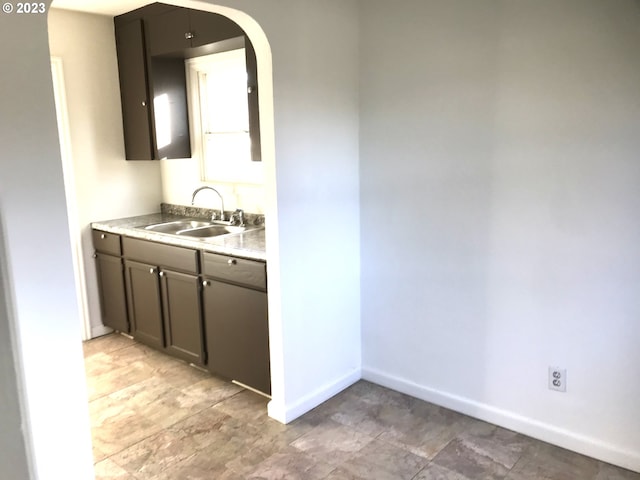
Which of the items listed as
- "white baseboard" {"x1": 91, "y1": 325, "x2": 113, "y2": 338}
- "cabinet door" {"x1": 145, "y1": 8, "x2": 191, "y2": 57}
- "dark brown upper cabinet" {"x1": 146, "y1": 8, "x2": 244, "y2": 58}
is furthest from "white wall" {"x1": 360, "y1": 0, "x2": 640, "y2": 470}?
"white baseboard" {"x1": 91, "y1": 325, "x2": 113, "y2": 338}

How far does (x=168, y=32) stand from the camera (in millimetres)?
3691

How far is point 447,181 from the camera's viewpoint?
2877mm

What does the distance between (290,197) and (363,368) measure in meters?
1.32

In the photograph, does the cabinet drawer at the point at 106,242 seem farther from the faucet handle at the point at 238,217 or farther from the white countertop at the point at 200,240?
the faucet handle at the point at 238,217

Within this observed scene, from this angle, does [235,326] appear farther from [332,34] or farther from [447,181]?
[332,34]

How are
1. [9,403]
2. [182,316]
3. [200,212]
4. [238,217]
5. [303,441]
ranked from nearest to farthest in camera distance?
1. [9,403]
2. [303,441]
3. [182,316]
4. [238,217]
5. [200,212]

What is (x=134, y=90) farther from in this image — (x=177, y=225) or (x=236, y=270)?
(x=236, y=270)

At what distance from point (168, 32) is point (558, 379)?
3.26m

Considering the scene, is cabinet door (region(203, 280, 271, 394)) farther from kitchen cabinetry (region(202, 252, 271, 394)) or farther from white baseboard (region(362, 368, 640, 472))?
white baseboard (region(362, 368, 640, 472))

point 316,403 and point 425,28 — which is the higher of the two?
point 425,28

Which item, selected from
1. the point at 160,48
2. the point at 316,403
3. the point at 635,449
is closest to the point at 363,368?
the point at 316,403

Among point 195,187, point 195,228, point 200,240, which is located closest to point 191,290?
point 200,240

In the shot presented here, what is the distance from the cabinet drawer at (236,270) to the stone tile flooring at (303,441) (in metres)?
0.74

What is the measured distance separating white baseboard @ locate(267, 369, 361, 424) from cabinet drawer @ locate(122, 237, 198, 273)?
0.99 metres
